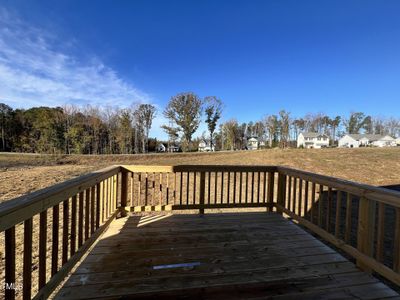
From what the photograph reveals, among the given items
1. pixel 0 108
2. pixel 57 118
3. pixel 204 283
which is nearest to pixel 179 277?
pixel 204 283

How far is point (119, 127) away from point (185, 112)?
7.43 meters

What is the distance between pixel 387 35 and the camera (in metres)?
8.40

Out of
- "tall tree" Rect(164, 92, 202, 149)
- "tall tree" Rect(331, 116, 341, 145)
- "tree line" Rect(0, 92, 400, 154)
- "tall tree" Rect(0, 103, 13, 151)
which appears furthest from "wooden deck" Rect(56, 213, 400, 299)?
"tall tree" Rect(331, 116, 341, 145)

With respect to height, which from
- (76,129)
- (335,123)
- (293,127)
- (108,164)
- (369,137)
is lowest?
(108,164)

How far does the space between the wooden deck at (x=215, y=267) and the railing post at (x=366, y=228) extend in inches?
7.6

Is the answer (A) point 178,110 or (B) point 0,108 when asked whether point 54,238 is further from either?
(B) point 0,108

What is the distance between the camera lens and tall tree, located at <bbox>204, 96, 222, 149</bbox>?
1072 inches

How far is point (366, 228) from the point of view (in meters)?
2.02

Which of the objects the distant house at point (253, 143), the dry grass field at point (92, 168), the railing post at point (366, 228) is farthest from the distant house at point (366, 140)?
the railing post at point (366, 228)

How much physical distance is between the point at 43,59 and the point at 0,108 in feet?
58.5

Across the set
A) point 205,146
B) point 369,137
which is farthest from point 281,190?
point 369,137

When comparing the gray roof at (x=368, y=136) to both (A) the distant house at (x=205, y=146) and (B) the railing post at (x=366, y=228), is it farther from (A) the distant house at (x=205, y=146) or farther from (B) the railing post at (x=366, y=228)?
(B) the railing post at (x=366, y=228)

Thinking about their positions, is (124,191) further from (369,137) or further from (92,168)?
(369,137)

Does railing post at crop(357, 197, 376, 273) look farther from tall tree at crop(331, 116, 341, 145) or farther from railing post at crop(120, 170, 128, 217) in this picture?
tall tree at crop(331, 116, 341, 145)
